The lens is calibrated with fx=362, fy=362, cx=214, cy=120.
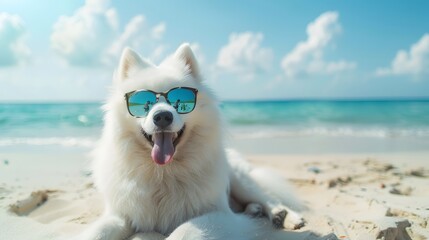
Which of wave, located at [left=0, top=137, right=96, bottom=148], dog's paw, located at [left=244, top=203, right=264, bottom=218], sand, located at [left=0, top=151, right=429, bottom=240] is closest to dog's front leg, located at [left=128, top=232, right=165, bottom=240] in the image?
sand, located at [left=0, top=151, right=429, bottom=240]

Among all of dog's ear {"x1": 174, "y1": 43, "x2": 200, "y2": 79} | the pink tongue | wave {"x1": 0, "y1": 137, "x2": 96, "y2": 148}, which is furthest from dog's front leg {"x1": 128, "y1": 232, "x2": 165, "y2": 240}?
wave {"x1": 0, "y1": 137, "x2": 96, "y2": 148}

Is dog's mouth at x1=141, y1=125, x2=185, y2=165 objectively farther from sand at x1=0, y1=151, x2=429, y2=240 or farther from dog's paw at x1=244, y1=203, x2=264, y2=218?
dog's paw at x1=244, y1=203, x2=264, y2=218

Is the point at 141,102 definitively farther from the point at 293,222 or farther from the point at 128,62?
the point at 293,222

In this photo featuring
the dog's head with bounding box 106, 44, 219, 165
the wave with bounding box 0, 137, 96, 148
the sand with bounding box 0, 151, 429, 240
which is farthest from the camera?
the wave with bounding box 0, 137, 96, 148

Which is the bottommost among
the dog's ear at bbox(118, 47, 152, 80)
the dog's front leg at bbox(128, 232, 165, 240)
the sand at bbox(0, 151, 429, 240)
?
the sand at bbox(0, 151, 429, 240)

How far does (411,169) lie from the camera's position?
22.1 feet

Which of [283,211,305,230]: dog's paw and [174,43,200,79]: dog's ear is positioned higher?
[174,43,200,79]: dog's ear

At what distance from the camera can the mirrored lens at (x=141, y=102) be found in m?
2.79

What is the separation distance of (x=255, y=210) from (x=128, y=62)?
6.53 feet

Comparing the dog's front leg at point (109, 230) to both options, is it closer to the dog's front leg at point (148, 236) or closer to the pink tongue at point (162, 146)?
the dog's front leg at point (148, 236)

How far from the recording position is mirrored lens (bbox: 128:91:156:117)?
279 cm

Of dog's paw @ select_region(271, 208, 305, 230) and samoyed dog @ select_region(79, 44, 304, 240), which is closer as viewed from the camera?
samoyed dog @ select_region(79, 44, 304, 240)

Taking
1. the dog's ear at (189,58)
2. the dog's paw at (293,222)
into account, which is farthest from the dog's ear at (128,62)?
the dog's paw at (293,222)

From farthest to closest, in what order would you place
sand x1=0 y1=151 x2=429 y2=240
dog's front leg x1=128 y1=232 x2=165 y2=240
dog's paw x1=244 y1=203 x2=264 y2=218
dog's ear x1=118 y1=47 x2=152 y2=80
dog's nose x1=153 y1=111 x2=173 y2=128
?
dog's paw x1=244 y1=203 x2=264 y2=218 < sand x1=0 y1=151 x2=429 y2=240 < dog's ear x1=118 y1=47 x2=152 y2=80 < dog's front leg x1=128 y1=232 x2=165 y2=240 < dog's nose x1=153 y1=111 x2=173 y2=128
